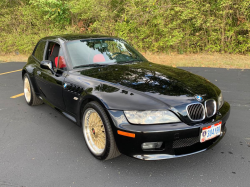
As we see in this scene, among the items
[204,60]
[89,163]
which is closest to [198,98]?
[89,163]

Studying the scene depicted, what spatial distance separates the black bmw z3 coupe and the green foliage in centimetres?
928

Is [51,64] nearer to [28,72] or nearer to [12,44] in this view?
[28,72]

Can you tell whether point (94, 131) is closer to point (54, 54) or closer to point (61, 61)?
point (61, 61)

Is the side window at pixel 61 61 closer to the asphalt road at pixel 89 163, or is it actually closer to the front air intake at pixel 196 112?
the asphalt road at pixel 89 163

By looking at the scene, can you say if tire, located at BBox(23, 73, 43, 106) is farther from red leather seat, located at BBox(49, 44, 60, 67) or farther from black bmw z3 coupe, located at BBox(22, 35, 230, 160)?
black bmw z3 coupe, located at BBox(22, 35, 230, 160)

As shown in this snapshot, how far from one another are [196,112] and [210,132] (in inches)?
11.3

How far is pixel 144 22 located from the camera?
13.1 meters

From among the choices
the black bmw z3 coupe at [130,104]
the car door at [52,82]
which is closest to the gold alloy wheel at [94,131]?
the black bmw z3 coupe at [130,104]

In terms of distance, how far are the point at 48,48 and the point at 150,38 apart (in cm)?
978

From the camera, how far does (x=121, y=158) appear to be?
2795 millimetres

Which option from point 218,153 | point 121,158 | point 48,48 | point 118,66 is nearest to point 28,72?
point 48,48

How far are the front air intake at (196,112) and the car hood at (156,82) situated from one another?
0.24ft

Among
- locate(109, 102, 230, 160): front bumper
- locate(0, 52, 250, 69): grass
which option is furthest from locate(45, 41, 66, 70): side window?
locate(0, 52, 250, 69): grass

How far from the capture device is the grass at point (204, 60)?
30.3ft
